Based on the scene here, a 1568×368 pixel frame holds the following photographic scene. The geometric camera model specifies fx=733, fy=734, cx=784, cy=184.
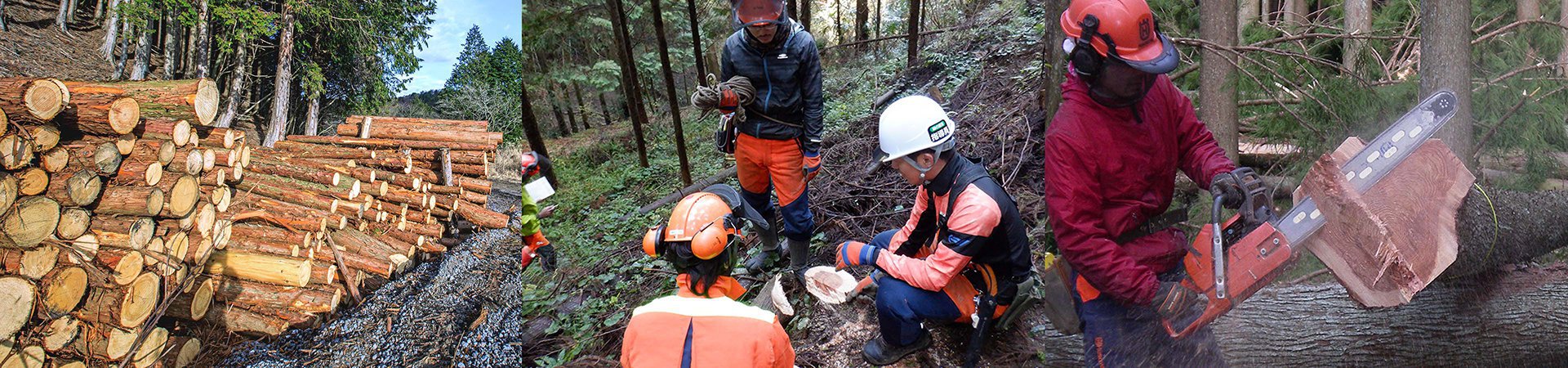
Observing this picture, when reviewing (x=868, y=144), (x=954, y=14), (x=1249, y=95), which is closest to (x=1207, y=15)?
(x=1249, y=95)

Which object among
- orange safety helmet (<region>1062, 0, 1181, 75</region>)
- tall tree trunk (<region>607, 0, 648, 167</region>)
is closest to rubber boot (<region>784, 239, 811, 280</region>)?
tall tree trunk (<region>607, 0, 648, 167</region>)

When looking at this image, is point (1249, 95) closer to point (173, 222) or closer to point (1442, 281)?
point (1442, 281)

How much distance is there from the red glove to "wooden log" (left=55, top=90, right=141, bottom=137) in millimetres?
1866

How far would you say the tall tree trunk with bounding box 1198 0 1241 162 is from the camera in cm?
280

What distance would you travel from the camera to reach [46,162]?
1.49 metres

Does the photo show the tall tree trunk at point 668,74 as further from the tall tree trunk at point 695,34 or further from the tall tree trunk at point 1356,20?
the tall tree trunk at point 1356,20

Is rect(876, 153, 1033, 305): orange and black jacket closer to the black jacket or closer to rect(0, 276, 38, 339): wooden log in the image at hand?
the black jacket

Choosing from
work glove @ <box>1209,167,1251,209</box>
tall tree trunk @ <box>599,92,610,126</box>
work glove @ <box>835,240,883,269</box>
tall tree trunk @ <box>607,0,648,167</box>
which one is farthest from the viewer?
tall tree trunk @ <box>599,92,610,126</box>

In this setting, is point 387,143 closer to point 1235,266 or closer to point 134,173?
point 134,173

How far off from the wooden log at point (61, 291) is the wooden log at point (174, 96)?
37cm

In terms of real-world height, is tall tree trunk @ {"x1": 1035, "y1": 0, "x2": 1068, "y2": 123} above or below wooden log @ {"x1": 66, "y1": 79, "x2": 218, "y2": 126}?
below

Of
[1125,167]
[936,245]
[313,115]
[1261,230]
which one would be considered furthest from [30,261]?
[1261,230]

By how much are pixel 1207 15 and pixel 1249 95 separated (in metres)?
0.39

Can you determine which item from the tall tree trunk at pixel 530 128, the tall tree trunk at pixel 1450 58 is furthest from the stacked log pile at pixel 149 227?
the tall tree trunk at pixel 1450 58
